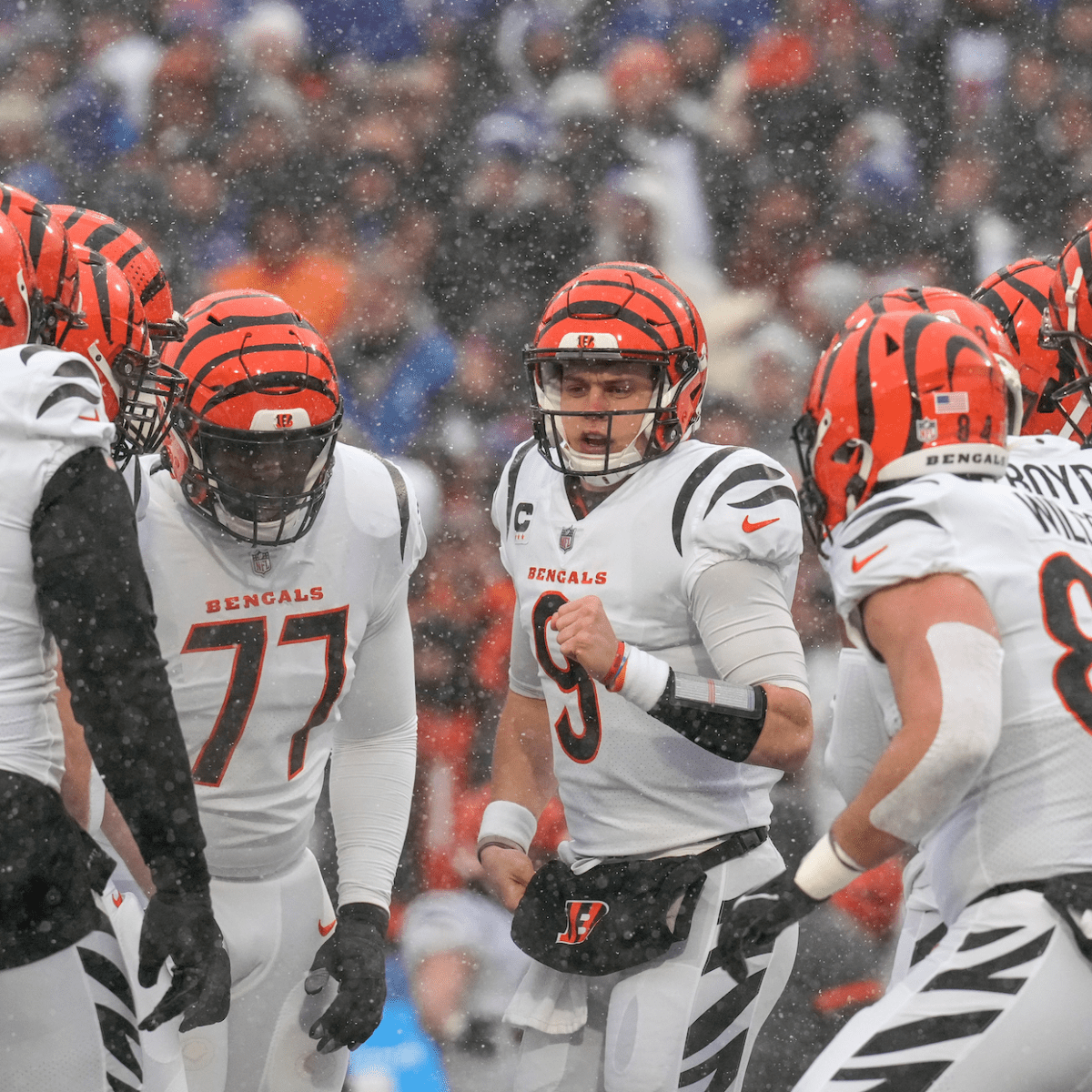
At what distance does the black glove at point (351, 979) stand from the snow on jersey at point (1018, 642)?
97cm

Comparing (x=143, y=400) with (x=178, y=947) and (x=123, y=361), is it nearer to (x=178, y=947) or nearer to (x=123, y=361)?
(x=123, y=361)

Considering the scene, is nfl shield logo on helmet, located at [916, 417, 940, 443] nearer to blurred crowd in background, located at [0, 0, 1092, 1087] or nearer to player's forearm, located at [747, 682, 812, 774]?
player's forearm, located at [747, 682, 812, 774]

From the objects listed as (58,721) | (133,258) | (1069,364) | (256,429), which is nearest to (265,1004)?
(58,721)

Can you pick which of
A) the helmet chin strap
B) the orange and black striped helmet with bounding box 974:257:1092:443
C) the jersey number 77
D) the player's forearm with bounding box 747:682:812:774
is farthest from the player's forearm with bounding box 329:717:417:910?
the orange and black striped helmet with bounding box 974:257:1092:443

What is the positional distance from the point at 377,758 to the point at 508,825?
26cm

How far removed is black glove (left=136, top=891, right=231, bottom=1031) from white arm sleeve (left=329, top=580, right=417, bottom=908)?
2.19ft

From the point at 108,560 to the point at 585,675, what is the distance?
91 cm

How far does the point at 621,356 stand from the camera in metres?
2.29

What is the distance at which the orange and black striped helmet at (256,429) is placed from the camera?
2.10m

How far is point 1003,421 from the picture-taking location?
171 cm

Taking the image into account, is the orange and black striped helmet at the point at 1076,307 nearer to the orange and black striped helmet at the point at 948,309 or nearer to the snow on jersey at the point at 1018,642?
the orange and black striped helmet at the point at 948,309

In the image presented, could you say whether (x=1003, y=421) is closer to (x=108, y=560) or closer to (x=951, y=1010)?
(x=951, y=1010)

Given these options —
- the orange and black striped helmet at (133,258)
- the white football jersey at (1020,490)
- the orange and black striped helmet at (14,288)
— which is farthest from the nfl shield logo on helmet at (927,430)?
the orange and black striped helmet at (133,258)

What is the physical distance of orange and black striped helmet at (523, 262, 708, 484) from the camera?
7.51 ft
